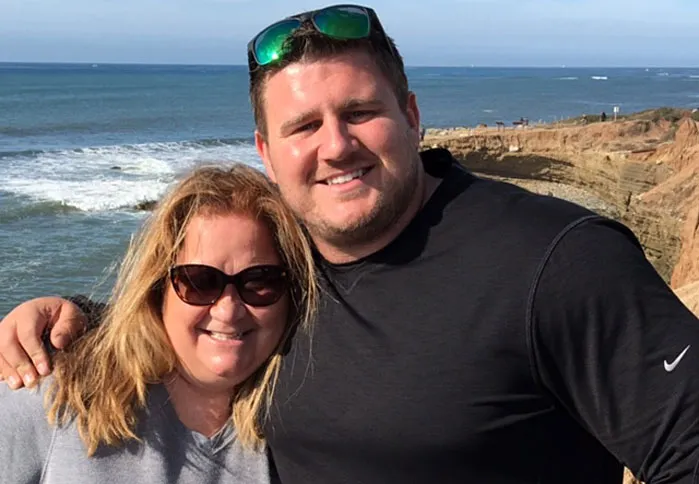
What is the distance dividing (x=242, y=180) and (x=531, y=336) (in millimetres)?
1211

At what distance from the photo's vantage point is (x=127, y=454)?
8.52 feet

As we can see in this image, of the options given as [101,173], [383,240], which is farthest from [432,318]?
[101,173]

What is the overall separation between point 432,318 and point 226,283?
2.45 ft

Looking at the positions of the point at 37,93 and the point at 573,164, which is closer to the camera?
the point at 573,164

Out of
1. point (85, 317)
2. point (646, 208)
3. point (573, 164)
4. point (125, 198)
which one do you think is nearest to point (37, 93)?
point (125, 198)

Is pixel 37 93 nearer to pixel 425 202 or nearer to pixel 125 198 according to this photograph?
pixel 125 198

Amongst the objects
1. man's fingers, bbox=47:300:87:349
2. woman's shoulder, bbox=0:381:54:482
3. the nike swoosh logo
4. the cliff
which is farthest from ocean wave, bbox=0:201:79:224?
the nike swoosh logo

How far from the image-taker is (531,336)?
7.23 ft

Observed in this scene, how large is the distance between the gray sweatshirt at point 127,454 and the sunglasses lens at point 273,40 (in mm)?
1178

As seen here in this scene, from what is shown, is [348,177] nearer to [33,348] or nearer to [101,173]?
[33,348]

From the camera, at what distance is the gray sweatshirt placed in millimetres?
2480

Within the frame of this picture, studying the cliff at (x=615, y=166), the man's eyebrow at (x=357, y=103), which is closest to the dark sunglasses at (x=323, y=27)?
the man's eyebrow at (x=357, y=103)

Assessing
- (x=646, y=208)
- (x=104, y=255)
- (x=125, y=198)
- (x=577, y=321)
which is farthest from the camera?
(x=125, y=198)

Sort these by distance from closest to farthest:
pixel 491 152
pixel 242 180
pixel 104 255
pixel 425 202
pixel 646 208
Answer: pixel 425 202
pixel 242 180
pixel 646 208
pixel 104 255
pixel 491 152
